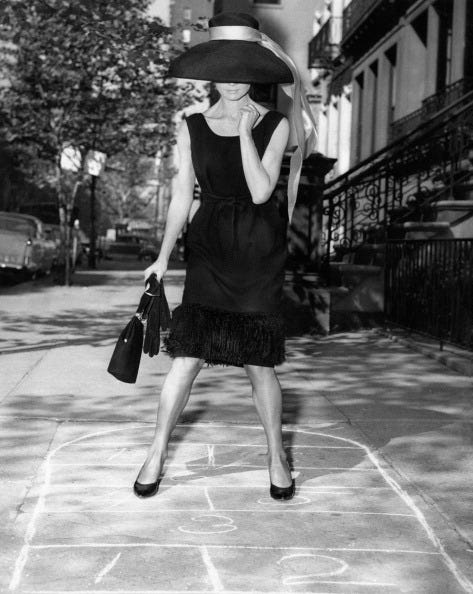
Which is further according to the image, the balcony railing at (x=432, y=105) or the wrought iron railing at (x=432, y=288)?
the balcony railing at (x=432, y=105)

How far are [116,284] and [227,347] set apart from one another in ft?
65.9

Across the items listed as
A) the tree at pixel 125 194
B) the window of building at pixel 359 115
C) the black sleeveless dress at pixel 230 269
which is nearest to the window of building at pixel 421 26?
the window of building at pixel 359 115

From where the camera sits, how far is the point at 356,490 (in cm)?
512

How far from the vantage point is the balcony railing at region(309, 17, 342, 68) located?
3381cm

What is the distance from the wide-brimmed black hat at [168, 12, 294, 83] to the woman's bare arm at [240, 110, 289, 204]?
240 mm

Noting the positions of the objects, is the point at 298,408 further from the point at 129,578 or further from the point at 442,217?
the point at 442,217

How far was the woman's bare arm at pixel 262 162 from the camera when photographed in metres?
4.76

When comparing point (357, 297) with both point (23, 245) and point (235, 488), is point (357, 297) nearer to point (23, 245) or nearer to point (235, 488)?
point (235, 488)

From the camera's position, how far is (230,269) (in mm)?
4844

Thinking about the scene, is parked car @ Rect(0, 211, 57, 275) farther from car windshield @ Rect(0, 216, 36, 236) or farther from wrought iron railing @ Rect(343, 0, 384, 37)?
wrought iron railing @ Rect(343, 0, 384, 37)

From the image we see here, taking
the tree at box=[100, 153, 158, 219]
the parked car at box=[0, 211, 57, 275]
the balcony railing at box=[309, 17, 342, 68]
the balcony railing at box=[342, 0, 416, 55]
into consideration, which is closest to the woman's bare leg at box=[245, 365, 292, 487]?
the parked car at box=[0, 211, 57, 275]

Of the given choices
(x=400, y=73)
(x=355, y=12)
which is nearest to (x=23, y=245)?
(x=400, y=73)

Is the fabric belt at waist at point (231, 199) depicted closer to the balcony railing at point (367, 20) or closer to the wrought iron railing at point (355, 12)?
the balcony railing at point (367, 20)

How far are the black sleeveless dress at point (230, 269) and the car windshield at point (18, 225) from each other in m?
22.3
